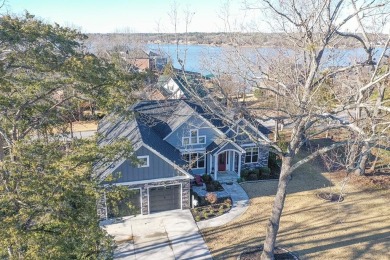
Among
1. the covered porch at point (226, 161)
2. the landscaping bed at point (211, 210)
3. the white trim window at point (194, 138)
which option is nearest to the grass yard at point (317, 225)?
the landscaping bed at point (211, 210)

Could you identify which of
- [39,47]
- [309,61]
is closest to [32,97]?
[39,47]

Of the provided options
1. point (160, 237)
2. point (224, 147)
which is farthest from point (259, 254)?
point (224, 147)

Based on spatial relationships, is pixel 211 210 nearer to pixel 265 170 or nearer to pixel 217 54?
pixel 265 170

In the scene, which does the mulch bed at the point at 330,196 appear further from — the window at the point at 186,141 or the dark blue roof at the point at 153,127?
the window at the point at 186,141

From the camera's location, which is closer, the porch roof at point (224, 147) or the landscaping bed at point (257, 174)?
the porch roof at point (224, 147)

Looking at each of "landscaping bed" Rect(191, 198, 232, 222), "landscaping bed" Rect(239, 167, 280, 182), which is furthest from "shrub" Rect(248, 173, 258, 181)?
"landscaping bed" Rect(191, 198, 232, 222)
